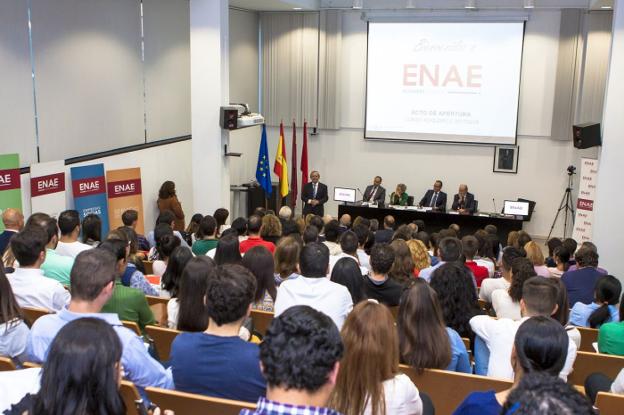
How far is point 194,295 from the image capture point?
3.67 metres

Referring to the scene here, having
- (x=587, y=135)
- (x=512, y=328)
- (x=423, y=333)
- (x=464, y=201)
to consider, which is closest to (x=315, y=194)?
(x=464, y=201)

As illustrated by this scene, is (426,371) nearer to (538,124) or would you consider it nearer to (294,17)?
(538,124)

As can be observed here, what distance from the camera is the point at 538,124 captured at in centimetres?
1192

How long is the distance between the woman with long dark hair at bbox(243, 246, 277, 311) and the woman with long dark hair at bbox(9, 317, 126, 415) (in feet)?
8.43

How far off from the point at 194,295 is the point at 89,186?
5.34m

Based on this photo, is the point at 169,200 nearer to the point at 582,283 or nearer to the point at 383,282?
the point at 383,282

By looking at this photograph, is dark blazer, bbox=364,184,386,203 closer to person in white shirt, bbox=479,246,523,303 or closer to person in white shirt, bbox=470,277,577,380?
person in white shirt, bbox=479,246,523,303

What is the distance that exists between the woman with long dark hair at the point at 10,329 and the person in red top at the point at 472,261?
3991 mm

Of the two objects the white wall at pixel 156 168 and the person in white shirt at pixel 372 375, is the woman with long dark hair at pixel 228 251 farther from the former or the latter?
the white wall at pixel 156 168

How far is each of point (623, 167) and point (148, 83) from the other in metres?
6.83

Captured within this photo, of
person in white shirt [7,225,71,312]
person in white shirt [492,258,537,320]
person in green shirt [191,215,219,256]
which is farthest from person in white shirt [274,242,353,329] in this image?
person in green shirt [191,215,219,256]

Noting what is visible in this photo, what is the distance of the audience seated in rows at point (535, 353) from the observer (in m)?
2.46

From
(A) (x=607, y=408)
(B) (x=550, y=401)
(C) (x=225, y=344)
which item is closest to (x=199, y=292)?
(C) (x=225, y=344)

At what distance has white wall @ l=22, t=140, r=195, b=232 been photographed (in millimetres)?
9070
